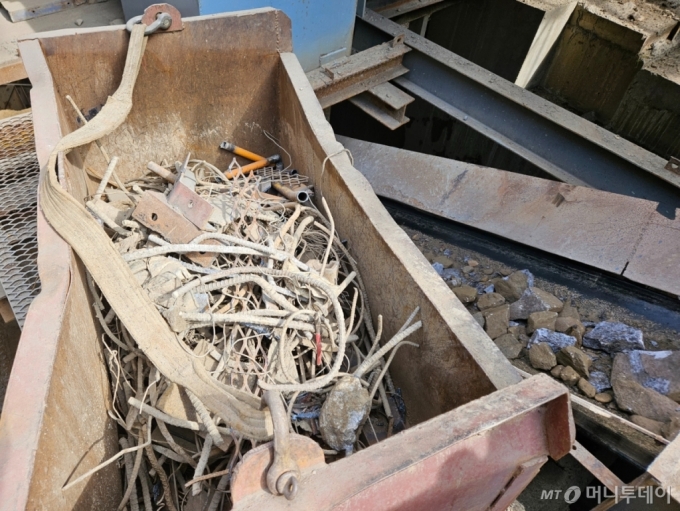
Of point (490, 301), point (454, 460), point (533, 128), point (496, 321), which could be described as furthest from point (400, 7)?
point (454, 460)

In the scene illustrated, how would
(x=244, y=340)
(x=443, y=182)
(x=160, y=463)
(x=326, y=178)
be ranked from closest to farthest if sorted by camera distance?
(x=160, y=463) < (x=244, y=340) < (x=326, y=178) < (x=443, y=182)

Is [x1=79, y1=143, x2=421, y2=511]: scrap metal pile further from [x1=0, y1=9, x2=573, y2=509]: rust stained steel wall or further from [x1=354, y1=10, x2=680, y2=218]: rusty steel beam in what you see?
[x1=354, y1=10, x2=680, y2=218]: rusty steel beam

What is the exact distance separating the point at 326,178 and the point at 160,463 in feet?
5.03

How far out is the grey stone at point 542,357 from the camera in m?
2.57

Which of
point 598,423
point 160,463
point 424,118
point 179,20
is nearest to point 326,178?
point 179,20

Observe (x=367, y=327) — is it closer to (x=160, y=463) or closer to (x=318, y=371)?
(x=318, y=371)

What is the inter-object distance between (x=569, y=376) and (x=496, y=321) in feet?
1.64

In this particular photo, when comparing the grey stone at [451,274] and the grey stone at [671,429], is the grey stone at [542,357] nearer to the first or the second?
the grey stone at [671,429]

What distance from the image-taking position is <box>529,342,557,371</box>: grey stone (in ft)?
8.43

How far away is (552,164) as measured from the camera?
11.7 ft

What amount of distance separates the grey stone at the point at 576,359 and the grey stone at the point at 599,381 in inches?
1.7

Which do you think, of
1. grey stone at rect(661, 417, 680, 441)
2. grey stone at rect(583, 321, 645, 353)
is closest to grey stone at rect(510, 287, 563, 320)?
grey stone at rect(583, 321, 645, 353)

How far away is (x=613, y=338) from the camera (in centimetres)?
264

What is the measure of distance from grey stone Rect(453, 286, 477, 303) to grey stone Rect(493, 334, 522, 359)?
333mm
